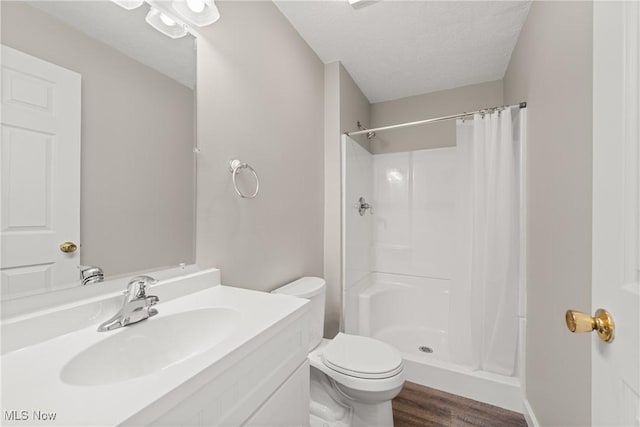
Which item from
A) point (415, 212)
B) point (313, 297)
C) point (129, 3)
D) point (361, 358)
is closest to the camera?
point (129, 3)

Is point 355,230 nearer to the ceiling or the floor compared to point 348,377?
nearer to the ceiling

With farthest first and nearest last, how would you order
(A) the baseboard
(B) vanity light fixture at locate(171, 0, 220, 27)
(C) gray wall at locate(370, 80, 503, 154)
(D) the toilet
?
(C) gray wall at locate(370, 80, 503, 154) → (A) the baseboard → (D) the toilet → (B) vanity light fixture at locate(171, 0, 220, 27)

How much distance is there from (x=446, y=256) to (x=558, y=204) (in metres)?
1.47

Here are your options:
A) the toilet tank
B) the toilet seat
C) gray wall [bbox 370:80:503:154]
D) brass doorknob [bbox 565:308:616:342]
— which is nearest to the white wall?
gray wall [bbox 370:80:503:154]

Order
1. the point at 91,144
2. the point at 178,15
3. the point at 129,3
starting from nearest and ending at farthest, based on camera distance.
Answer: the point at 91,144, the point at 129,3, the point at 178,15

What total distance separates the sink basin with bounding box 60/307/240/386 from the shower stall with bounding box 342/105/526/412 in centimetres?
134

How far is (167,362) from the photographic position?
31.9 inches

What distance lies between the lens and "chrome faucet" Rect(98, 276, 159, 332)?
761 mm

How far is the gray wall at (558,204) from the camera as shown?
2.97ft

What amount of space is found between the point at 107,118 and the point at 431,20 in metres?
1.83
